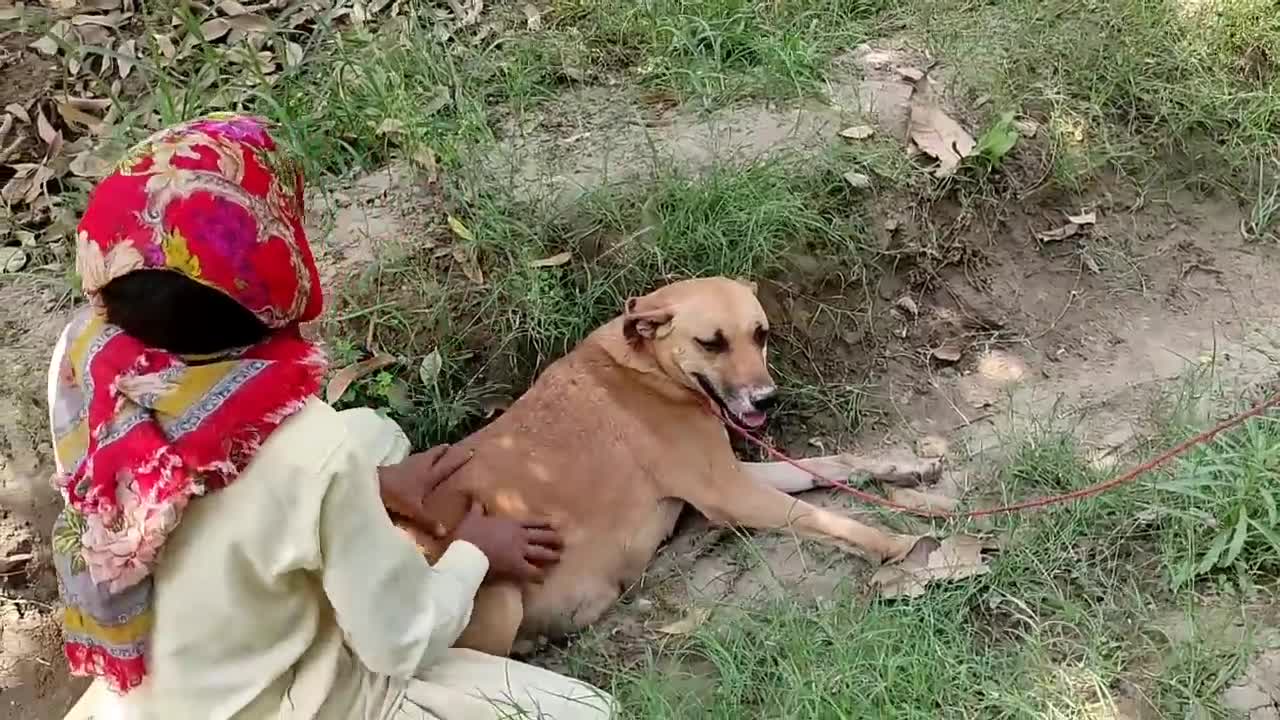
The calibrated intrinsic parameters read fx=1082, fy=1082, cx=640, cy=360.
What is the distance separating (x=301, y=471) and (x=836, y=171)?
9.23 feet

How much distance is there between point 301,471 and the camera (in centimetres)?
209

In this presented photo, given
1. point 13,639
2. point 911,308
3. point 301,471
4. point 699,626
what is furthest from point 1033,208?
point 13,639

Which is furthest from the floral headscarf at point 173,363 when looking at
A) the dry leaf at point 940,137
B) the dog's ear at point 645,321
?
the dry leaf at point 940,137

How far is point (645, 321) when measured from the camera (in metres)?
3.76

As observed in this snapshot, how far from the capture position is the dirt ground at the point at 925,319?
3803 mm

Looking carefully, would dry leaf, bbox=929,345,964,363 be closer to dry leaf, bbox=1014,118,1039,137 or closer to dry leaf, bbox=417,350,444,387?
dry leaf, bbox=1014,118,1039,137

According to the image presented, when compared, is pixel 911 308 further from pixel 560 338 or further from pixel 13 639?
pixel 13 639

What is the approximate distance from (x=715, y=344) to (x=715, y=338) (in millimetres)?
24

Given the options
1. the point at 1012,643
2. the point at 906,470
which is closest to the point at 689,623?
the point at 1012,643

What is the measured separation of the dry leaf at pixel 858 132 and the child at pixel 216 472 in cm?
276

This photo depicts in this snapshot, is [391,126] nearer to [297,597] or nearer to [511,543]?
[511,543]

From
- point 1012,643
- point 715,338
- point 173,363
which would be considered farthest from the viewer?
point 715,338

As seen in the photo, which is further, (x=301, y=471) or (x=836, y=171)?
(x=836, y=171)

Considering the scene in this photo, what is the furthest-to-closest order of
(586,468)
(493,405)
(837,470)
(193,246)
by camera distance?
(493,405), (837,470), (586,468), (193,246)
